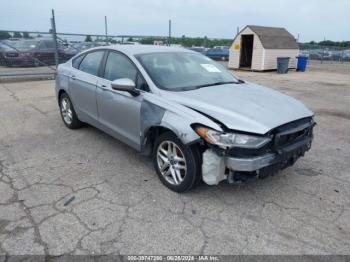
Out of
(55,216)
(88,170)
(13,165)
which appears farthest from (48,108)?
(55,216)

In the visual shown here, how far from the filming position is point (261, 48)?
17328 millimetres

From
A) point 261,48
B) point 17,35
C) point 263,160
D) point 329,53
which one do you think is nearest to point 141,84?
point 263,160

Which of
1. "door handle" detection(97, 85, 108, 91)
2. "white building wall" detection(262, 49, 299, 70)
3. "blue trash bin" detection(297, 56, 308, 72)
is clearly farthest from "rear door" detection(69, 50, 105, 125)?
"blue trash bin" detection(297, 56, 308, 72)

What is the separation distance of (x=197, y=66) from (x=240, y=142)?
5.76 feet

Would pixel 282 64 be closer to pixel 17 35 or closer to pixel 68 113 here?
pixel 17 35

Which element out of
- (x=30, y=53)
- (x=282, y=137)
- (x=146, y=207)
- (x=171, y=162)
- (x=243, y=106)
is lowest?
(x=146, y=207)

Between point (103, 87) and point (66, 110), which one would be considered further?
point (66, 110)

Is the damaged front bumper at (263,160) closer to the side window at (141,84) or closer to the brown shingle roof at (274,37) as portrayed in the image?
the side window at (141,84)

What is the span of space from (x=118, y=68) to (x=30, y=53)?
41.3 feet

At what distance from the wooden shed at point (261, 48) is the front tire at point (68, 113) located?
46.6 ft

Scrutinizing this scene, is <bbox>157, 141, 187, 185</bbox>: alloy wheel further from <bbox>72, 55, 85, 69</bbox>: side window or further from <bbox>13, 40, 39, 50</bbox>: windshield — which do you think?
<bbox>13, 40, 39, 50</bbox>: windshield

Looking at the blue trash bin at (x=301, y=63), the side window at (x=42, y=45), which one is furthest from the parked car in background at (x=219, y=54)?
the side window at (x=42, y=45)

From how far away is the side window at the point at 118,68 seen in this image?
3.90m

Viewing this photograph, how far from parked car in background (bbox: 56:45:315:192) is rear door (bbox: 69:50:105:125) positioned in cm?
2
